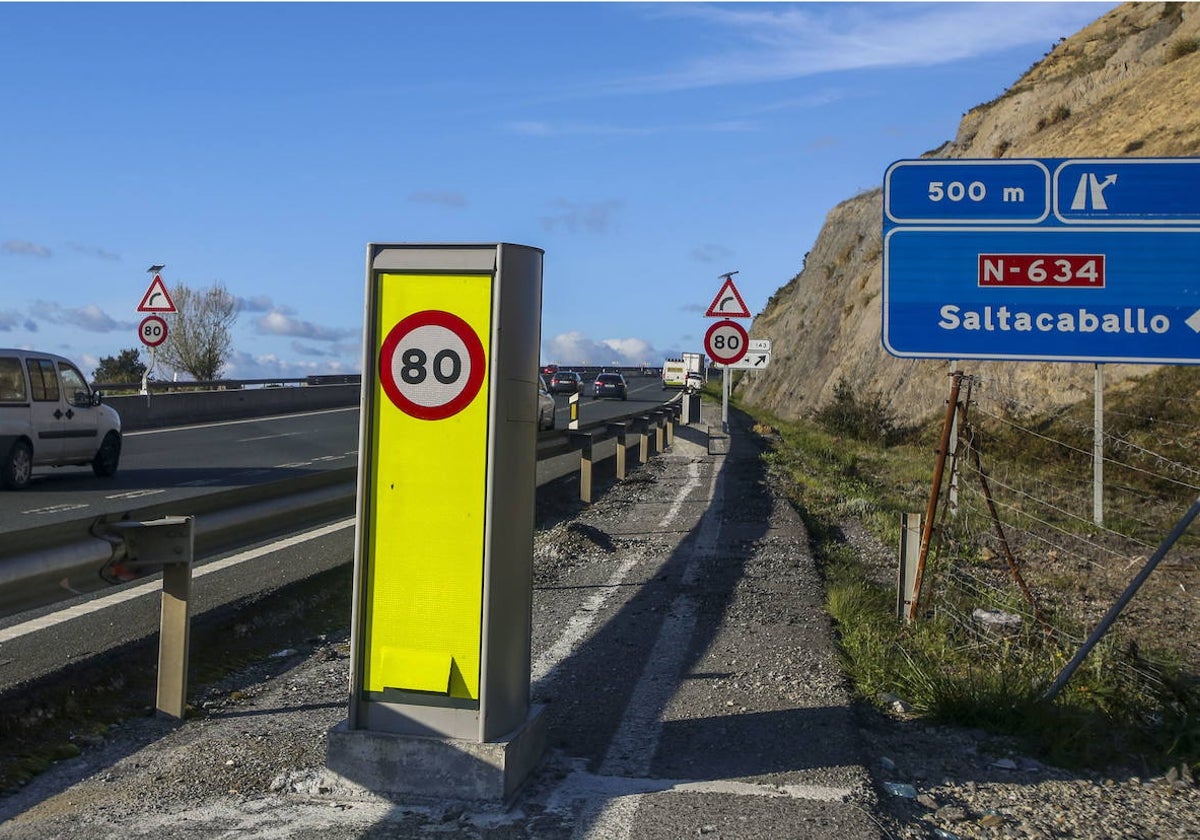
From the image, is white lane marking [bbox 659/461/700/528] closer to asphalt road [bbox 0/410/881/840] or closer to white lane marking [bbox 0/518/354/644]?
white lane marking [bbox 0/518/354/644]

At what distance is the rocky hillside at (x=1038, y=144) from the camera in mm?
25859

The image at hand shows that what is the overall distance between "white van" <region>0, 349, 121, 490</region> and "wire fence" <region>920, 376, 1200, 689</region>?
1184 centimetres

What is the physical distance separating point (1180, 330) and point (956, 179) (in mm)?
1386

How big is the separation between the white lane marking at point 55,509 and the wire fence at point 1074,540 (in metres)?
9.77

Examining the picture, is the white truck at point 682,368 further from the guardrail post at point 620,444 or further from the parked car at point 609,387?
the guardrail post at point 620,444

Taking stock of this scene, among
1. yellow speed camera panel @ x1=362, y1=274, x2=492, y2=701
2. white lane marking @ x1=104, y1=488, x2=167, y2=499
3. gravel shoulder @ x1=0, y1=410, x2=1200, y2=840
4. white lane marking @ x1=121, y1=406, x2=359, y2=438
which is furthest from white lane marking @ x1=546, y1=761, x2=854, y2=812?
white lane marking @ x1=121, y1=406, x2=359, y2=438

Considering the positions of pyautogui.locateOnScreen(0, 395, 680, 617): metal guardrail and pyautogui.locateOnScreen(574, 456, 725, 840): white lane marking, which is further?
pyautogui.locateOnScreen(0, 395, 680, 617): metal guardrail

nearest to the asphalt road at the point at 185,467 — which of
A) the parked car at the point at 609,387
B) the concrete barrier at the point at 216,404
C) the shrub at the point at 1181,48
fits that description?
the concrete barrier at the point at 216,404

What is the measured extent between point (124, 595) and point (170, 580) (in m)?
2.97

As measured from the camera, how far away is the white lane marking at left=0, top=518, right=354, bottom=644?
6.86 m

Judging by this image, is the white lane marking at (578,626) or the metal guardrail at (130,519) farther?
the white lane marking at (578,626)

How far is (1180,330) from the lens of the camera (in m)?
6.07

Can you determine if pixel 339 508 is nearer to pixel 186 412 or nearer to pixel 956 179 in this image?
pixel 956 179

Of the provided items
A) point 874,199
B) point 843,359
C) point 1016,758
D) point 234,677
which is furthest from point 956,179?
point 874,199
